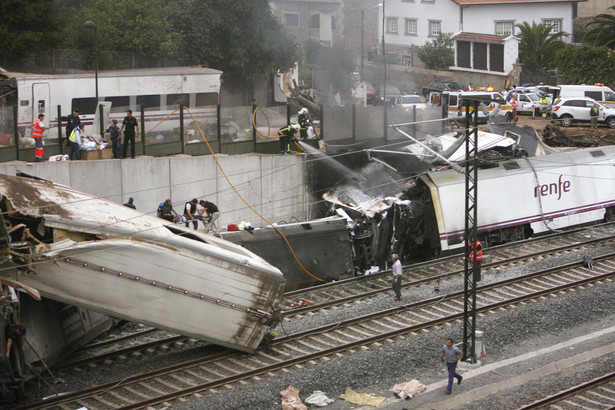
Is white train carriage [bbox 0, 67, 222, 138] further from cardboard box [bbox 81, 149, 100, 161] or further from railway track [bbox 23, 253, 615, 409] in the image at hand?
railway track [bbox 23, 253, 615, 409]

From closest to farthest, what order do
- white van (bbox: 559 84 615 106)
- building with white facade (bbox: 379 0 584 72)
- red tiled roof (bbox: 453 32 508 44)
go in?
white van (bbox: 559 84 615 106)
red tiled roof (bbox: 453 32 508 44)
building with white facade (bbox: 379 0 584 72)

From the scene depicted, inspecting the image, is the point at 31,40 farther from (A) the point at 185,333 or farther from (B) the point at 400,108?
(A) the point at 185,333

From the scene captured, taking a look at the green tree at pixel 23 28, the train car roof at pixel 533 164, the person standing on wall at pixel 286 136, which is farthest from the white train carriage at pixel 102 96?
the train car roof at pixel 533 164

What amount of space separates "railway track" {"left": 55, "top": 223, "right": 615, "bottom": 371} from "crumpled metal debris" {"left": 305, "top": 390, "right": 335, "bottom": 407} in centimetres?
359

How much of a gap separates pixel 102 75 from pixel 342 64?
19461 millimetres

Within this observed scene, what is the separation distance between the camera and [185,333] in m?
14.2

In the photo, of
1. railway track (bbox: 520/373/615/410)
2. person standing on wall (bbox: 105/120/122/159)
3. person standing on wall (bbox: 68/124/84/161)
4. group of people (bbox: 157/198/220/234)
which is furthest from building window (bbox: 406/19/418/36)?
railway track (bbox: 520/373/615/410)

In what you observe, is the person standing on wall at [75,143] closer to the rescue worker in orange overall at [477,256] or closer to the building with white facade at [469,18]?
the rescue worker in orange overall at [477,256]

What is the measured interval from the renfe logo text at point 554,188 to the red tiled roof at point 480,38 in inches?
1138

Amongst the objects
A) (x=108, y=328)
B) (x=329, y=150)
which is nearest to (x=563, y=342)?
(x=108, y=328)

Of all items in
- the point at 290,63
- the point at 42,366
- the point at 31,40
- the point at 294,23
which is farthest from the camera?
the point at 294,23

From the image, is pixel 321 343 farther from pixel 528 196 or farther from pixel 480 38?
pixel 480 38

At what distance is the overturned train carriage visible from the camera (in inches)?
508

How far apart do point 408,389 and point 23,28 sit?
91.5ft
